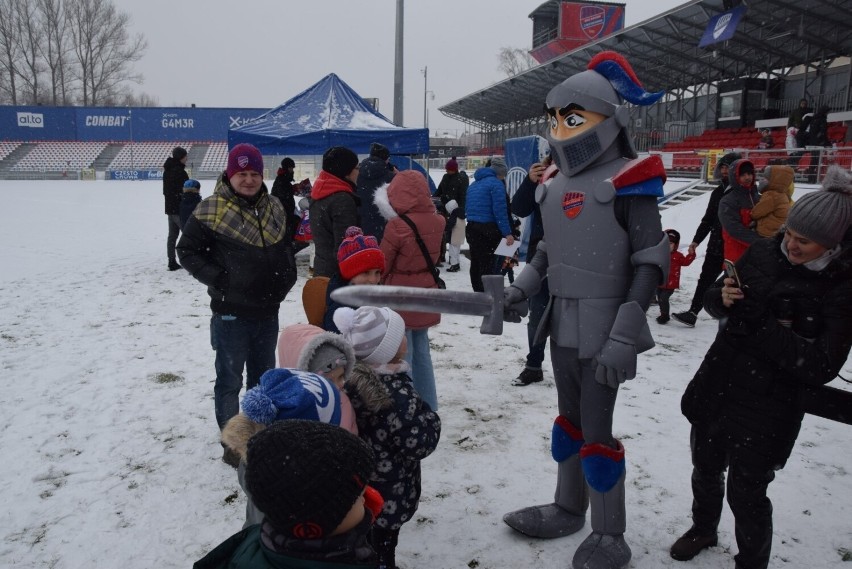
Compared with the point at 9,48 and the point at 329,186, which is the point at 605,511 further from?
the point at 9,48

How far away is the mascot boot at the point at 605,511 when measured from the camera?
8.61 ft

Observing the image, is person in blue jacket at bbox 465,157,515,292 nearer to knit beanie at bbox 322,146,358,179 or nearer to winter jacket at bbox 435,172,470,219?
knit beanie at bbox 322,146,358,179

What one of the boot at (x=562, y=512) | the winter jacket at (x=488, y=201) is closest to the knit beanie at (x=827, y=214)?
the boot at (x=562, y=512)

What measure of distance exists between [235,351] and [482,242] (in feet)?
13.6

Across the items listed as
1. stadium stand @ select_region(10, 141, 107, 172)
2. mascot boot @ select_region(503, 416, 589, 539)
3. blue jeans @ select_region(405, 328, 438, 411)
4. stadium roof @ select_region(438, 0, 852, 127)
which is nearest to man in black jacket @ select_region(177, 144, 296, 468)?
blue jeans @ select_region(405, 328, 438, 411)

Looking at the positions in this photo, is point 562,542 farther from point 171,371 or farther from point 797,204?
point 171,371

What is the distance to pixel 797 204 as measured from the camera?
7.06 ft

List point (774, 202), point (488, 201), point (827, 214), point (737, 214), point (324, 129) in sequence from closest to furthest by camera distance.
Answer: point (827, 214), point (774, 202), point (737, 214), point (488, 201), point (324, 129)

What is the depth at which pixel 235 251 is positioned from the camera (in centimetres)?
349

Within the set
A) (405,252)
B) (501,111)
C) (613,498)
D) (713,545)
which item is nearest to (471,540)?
(613,498)

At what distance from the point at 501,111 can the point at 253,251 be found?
4685 centimetres

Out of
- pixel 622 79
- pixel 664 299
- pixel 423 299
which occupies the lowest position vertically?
pixel 664 299

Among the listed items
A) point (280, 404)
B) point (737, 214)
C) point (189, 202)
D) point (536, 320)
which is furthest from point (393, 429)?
point (189, 202)

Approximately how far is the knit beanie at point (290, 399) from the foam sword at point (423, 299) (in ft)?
2.20
